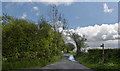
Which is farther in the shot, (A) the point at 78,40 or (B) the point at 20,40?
(A) the point at 78,40

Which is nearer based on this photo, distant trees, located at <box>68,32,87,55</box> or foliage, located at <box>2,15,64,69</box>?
foliage, located at <box>2,15,64,69</box>

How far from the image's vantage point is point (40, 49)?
642 inches

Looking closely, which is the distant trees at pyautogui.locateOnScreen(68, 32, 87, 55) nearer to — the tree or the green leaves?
the tree

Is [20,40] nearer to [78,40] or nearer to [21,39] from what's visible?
[21,39]

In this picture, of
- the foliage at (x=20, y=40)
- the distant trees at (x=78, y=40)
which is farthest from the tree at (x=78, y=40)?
the foliage at (x=20, y=40)

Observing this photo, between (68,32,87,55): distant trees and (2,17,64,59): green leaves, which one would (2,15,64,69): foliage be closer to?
(2,17,64,59): green leaves

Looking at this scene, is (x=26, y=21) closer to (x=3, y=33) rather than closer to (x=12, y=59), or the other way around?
(x=3, y=33)

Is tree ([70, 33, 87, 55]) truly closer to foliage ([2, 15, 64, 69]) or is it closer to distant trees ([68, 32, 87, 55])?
distant trees ([68, 32, 87, 55])

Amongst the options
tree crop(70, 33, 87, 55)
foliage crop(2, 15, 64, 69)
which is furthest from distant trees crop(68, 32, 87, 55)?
foliage crop(2, 15, 64, 69)

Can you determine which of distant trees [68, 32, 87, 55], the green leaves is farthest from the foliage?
distant trees [68, 32, 87, 55]

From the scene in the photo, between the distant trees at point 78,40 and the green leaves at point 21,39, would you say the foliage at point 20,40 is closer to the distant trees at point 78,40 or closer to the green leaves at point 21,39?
the green leaves at point 21,39

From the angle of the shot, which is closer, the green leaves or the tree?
the green leaves

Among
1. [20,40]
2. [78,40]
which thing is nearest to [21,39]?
[20,40]

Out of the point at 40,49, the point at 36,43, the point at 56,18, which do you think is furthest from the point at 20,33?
the point at 56,18
